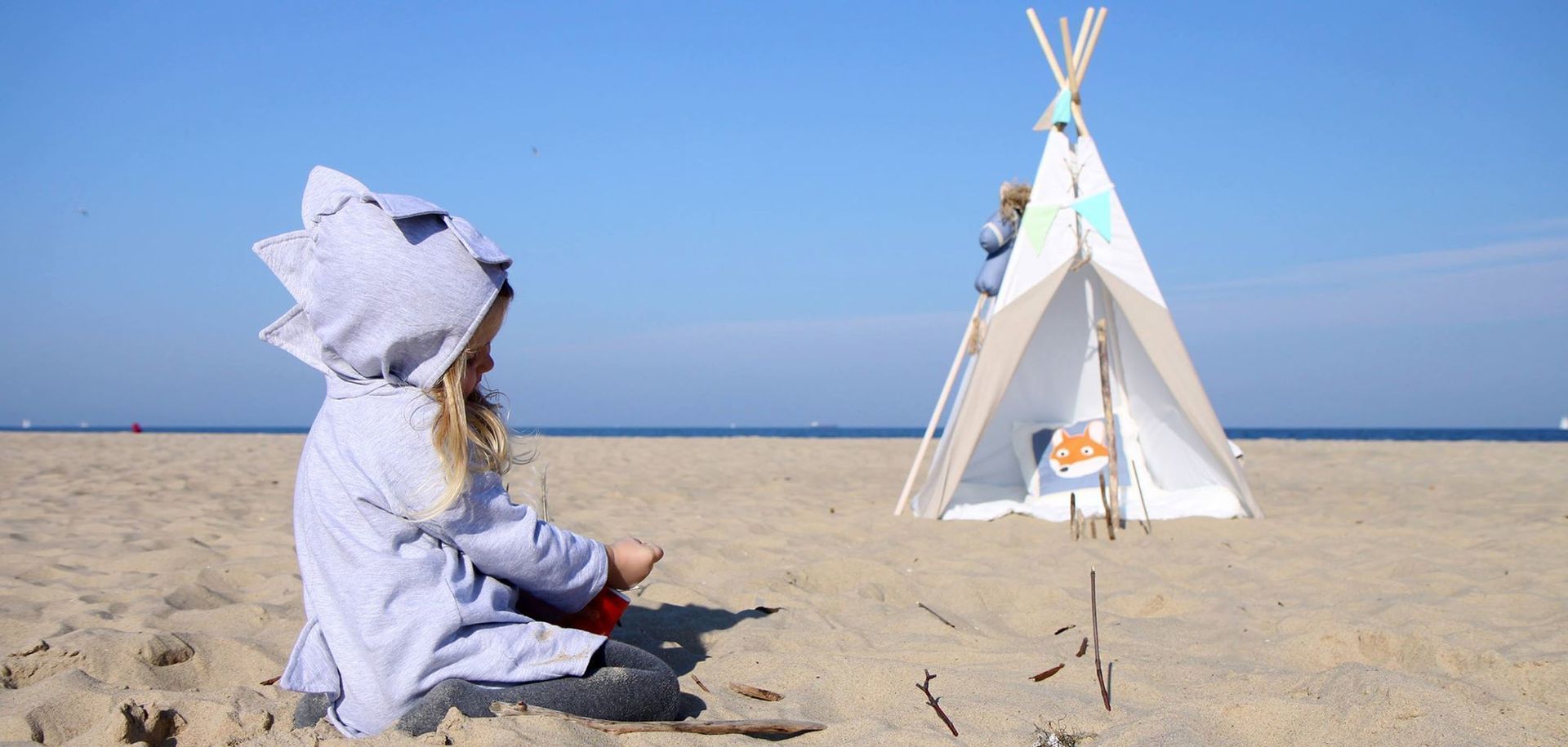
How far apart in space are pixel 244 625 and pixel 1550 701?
3.11 m

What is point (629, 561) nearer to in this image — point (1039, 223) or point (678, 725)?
point (678, 725)

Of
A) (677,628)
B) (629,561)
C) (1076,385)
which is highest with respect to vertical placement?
(1076,385)

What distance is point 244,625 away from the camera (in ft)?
8.50

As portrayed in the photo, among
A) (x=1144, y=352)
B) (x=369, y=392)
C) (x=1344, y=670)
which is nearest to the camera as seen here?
(x=369, y=392)

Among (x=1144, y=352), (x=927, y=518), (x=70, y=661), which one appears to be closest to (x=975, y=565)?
(x=927, y=518)

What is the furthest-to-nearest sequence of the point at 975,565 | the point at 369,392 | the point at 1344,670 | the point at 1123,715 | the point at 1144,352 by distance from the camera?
1. the point at 1144,352
2. the point at 975,565
3. the point at 1344,670
4. the point at 1123,715
5. the point at 369,392

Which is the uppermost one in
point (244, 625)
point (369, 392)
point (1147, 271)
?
point (1147, 271)

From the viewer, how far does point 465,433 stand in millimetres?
1637

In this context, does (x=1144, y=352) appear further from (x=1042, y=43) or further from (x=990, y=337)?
(x=1042, y=43)

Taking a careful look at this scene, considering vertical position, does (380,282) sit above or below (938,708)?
above

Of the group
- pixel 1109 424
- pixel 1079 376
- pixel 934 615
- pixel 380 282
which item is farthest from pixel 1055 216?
pixel 380 282

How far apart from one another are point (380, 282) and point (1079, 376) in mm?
4762

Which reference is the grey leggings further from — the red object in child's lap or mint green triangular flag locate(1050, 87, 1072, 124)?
mint green triangular flag locate(1050, 87, 1072, 124)

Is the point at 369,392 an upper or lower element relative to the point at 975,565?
upper
